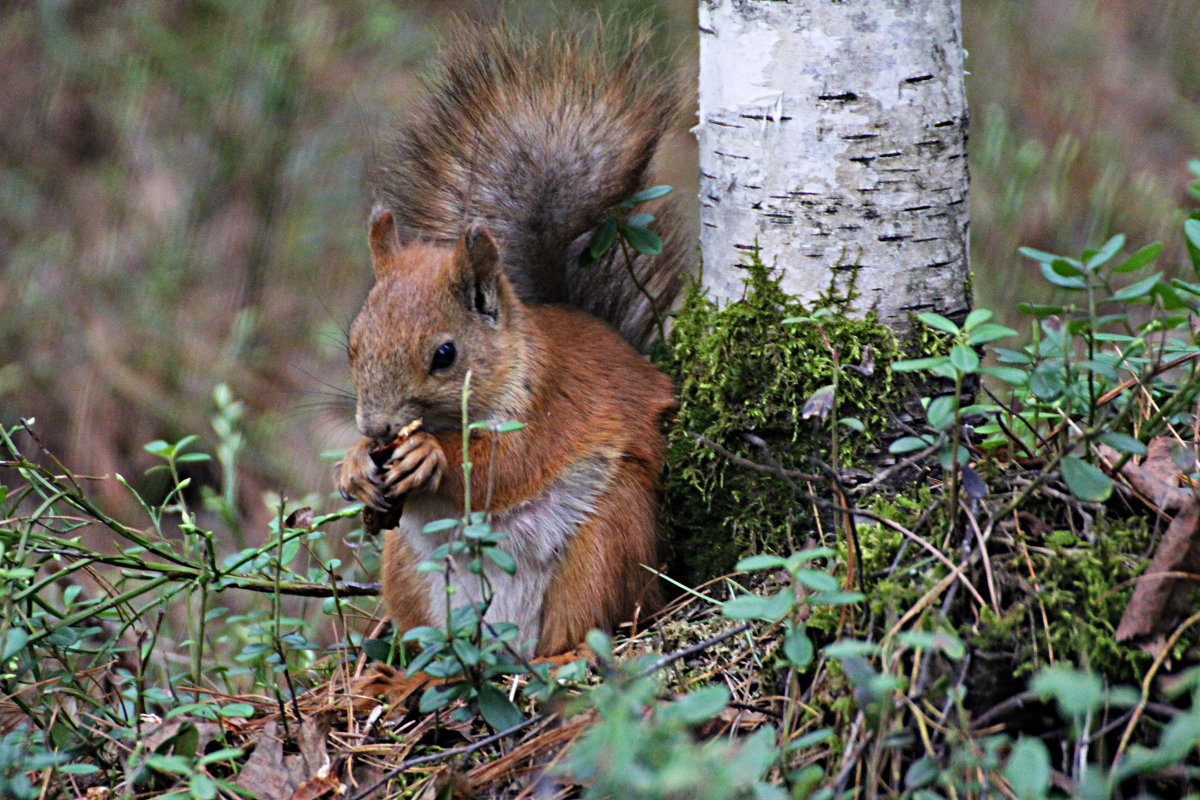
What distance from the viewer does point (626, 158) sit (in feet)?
6.86

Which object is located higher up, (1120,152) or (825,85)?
(825,85)

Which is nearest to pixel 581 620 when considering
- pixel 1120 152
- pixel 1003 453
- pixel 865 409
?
pixel 865 409

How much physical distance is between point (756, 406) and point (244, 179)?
10.4ft

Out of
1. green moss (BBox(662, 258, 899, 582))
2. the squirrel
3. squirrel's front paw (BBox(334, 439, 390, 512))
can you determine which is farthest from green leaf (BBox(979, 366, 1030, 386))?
squirrel's front paw (BBox(334, 439, 390, 512))

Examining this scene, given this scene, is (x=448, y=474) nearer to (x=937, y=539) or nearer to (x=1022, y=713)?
(x=937, y=539)

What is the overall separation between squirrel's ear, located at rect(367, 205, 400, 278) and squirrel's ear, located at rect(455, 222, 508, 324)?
0.23m

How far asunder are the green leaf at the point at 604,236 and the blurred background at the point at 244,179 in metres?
1.74

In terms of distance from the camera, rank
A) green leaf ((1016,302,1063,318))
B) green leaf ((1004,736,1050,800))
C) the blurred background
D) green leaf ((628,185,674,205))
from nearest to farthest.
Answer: green leaf ((1004,736,1050,800)) → green leaf ((1016,302,1063,318)) → green leaf ((628,185,674,205)) → the blurred background

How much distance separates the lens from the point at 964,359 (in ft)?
4.21

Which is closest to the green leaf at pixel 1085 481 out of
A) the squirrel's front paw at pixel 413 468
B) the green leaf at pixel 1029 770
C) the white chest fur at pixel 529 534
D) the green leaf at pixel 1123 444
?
the green leaf at pixel 1123 444

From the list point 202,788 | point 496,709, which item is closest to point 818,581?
point 496,709

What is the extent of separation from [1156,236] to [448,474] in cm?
302

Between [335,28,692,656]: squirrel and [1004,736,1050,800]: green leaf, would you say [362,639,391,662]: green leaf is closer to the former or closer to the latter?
[335,28,692,656]: squirrel

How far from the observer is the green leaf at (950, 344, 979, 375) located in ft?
4.18
